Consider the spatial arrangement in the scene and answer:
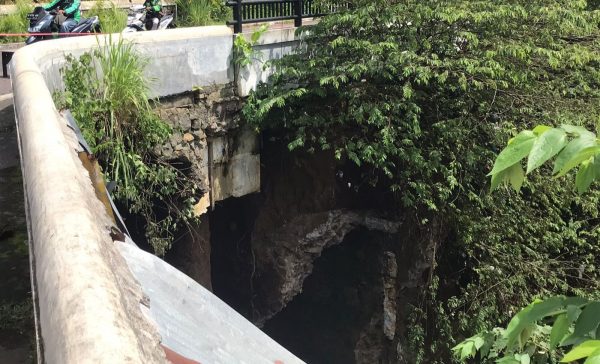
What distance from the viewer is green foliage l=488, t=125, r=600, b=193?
1306 millimetres

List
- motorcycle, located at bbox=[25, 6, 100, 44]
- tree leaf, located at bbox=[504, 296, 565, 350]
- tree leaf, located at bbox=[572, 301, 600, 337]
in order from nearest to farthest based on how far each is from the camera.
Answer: tree leaf, located at bbox=[572, 301, 600, 337]
tree leaf, located at bbox=[504, 296, 565, 350]
motorcycle, located at bbox=[25, 6, 100, 44]

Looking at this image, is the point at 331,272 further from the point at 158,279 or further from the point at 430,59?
the point at 158,279

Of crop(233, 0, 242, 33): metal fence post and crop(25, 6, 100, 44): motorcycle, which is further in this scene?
crop(25, 6, 100, 44): motorcycle

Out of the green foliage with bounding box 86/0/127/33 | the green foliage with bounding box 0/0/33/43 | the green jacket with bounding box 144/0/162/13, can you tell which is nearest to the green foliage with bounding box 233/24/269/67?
the green foliage with bounding box 86/0/127/33

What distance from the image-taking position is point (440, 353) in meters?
6.18

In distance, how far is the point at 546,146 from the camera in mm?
1337

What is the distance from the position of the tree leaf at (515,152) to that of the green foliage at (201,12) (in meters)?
7.57

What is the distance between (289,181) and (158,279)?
5989mm

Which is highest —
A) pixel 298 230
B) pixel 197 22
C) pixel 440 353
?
pixel 197 22

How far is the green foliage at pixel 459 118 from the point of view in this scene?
573 cm

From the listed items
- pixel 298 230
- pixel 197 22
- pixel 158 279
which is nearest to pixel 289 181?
pixel 298 230

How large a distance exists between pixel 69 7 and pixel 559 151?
8554 mm

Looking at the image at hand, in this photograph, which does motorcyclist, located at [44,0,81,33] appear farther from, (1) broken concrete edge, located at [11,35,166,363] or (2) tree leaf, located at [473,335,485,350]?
(2) tree leaf, located at [473,335,485,350]

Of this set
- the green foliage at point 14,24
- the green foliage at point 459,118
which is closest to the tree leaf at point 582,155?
the green foliage at point 459,118
